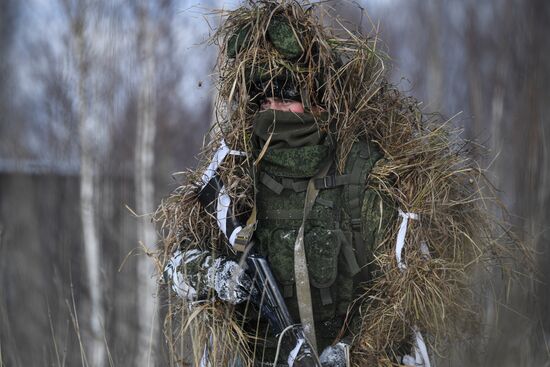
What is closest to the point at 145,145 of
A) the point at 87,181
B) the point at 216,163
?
the point at 87,181

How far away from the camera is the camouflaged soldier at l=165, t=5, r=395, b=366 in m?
2.35

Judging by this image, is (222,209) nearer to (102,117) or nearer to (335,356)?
(335,356)

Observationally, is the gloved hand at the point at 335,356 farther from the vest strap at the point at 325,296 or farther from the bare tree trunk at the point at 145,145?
the bare tree trunk at the point at 145,145

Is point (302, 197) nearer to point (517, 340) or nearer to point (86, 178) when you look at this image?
point (517, 340)

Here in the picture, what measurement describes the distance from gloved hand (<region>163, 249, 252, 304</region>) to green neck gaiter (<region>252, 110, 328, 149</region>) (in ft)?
1.61

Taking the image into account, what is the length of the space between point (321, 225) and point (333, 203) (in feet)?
0.31

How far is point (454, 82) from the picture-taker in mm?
10805

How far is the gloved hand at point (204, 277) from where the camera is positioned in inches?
91.2

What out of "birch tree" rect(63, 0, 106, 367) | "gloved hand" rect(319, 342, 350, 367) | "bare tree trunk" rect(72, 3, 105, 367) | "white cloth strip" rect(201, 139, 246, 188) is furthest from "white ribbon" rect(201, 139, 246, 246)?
"birch tree" rect(63, 0, 106, 367)

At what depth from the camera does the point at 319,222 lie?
2416 mm

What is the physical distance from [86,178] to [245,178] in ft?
25.9

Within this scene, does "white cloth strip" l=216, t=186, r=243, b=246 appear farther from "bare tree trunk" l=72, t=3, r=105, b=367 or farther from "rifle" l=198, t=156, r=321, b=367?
"bare tree trunk" l=72, t=3, r=105, b=367

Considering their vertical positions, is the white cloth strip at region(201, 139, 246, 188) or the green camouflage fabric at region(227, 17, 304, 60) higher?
the green camouflage fabric at region(227, 17, 304, 60)

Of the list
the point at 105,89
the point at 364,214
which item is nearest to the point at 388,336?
the point at 364,214
